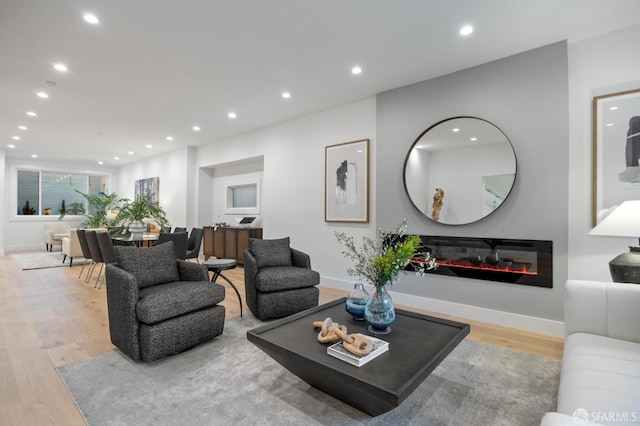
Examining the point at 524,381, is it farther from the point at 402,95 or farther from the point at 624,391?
the point at 402,95

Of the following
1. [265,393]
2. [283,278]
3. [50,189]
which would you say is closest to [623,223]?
[265,393]

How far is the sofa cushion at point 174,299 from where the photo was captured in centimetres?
224

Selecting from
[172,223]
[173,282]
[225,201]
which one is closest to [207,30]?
[173,282]

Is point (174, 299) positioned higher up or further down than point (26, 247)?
higher up

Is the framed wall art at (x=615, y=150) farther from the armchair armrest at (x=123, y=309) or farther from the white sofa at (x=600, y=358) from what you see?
the armchair armrest at (x=123, y=309)

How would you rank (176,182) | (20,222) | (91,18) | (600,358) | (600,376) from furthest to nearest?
(20,222), (176,182), (91,18), (600,358), (600,376)

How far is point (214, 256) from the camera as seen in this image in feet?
22.9

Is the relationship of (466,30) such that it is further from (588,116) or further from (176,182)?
(176,182)

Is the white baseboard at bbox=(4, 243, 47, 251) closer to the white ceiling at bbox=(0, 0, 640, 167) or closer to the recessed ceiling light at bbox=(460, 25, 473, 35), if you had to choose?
the white ceiling at bbox=(0, 0, 640, 167)

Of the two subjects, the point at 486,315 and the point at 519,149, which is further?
the point at 486,315

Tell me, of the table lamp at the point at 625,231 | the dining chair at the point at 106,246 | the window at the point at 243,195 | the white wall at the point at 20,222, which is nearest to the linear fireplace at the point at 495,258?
the table lamp at the point at 625,231

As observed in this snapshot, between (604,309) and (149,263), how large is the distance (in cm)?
329

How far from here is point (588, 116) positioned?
111 inches

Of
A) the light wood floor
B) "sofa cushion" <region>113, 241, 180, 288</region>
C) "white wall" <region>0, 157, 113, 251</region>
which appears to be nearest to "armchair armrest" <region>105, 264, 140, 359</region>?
"sofa cushion" <region>113, 241, 180, 288</region>
